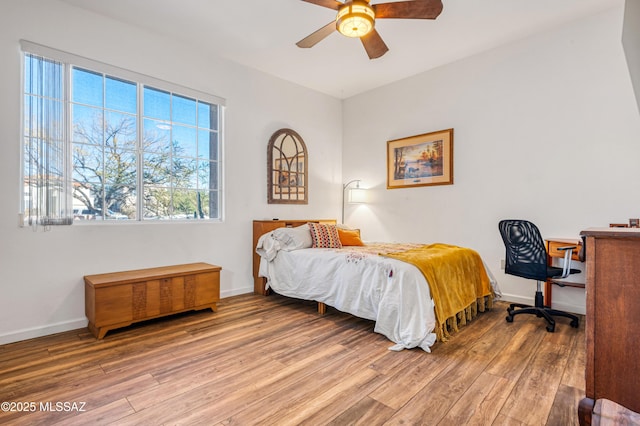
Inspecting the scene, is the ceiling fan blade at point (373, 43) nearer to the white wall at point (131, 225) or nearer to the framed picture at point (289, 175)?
the white wall at point (131, 225)

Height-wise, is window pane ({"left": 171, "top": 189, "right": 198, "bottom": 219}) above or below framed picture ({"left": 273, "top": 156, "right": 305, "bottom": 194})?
below

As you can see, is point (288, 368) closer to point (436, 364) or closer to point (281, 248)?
point (436, 364)

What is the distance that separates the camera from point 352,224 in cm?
551

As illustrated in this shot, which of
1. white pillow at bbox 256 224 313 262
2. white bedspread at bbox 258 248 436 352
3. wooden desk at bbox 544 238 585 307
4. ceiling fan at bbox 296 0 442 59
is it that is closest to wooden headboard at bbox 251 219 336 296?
white pillow at bbox 256 224 313 262

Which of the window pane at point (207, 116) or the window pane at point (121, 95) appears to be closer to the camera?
the window pane at point (121, 95)

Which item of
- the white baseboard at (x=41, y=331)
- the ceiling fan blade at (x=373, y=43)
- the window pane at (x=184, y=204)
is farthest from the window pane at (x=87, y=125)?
the ceiling fan blade at (x=373, y=43)

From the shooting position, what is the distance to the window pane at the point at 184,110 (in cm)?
374

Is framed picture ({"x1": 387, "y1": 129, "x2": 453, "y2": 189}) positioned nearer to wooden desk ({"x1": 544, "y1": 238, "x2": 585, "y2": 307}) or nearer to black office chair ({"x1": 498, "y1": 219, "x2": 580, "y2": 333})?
black office chair ({"x1": 498, "y1": 219, "x2": 580, "y2": 333})

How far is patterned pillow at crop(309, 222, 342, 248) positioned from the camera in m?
3.88

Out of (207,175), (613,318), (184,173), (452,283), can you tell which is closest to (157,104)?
(184,173)

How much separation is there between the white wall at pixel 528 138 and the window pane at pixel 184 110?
2868 millimetres

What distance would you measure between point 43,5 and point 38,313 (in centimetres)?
276

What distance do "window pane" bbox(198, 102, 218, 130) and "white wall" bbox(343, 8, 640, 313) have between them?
260cm

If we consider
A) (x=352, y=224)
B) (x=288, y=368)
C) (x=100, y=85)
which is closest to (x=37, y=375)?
(x=288, y=368)
